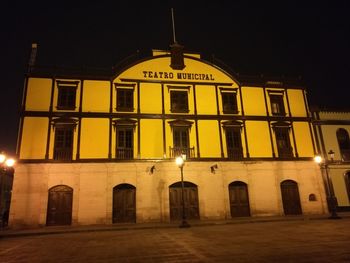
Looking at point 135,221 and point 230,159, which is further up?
point 230,159

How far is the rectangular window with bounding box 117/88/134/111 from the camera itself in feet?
70.9

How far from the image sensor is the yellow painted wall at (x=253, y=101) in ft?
78.0

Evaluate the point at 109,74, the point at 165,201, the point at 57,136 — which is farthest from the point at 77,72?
the point at 165,201

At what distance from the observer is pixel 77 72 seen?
21703 mm

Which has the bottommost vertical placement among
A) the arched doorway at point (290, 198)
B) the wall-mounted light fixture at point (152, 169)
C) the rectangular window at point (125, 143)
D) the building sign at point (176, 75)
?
the arched doorway at point (290, 198)

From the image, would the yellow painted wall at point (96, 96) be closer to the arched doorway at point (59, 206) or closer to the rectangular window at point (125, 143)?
the rectangular window at point (125, 143)

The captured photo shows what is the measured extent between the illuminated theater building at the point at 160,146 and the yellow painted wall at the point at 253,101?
98 mm

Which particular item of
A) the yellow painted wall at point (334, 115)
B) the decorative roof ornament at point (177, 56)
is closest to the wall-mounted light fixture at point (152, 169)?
the decorative roof ornament at point (177, 56)

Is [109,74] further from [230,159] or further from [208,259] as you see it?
[208,259]

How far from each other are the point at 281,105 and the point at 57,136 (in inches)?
789

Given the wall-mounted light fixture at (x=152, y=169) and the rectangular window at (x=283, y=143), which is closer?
the wall-mounted light fixture at (x=152, y=169)

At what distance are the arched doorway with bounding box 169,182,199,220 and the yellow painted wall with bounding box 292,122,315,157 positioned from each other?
413 inches

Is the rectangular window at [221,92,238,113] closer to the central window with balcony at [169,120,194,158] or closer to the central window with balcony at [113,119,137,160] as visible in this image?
the central window with balcony at [169,120,194,158]

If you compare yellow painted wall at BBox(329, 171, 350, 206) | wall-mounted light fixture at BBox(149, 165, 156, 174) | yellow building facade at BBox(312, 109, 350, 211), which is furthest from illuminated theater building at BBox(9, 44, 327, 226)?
yellow painted wall at BBox(329, 171, 350, 206)
